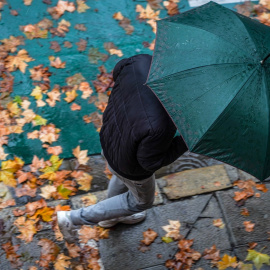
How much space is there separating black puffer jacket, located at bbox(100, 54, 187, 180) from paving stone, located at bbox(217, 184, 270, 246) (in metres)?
1.39

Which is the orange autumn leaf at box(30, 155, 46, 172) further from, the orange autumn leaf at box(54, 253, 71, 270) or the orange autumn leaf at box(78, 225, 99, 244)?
the orange autumn leaf at box(54, 253, 71, 270)

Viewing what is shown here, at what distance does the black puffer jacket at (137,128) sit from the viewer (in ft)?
7.70

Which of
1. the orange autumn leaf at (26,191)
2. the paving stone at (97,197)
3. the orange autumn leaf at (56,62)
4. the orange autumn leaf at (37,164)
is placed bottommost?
the paving stone at (97,197)

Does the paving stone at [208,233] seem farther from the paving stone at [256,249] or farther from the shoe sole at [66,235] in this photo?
the shoe sole at [66,235]

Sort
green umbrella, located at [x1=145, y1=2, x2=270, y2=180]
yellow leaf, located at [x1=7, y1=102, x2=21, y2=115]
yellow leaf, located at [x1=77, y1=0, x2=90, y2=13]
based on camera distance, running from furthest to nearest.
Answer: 1. yellow leaf, located at [x1=77, y1=0, x2=90, y2=13]
2. yellow leaf, located at [x1=7, y1=102, x2=21, y2=115]
3. green umbrella, located at [x1=145, y1=2, x2=270, y2=180]

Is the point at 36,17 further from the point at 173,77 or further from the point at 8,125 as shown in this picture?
the point at 173,77

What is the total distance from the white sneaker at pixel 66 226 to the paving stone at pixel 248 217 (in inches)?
54.5

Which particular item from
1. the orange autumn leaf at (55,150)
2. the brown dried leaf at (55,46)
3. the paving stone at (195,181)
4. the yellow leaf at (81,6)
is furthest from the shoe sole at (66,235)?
the yellow leaf at (81,6)

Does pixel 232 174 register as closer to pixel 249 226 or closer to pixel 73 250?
pixel 249 226

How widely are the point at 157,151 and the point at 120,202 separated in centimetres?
86

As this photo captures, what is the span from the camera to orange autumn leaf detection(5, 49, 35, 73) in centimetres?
459

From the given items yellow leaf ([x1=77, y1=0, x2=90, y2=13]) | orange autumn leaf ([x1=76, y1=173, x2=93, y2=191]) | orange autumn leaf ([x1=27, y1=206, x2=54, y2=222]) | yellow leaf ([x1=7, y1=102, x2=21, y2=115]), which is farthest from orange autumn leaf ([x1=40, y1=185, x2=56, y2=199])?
yellow leaf ([x1=77, y1=0, x2=90, y2=13])

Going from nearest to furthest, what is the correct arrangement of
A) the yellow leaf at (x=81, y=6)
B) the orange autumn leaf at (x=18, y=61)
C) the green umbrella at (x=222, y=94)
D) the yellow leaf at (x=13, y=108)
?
the green umbrella at (x=222, y=94)
the yellow leaf at (x=13, y=108)
the orange autumn leaf at (x=18, y=61)
the yellow leaf at (x=81, y=6)

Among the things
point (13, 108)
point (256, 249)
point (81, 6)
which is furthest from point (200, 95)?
point (81, 6)
